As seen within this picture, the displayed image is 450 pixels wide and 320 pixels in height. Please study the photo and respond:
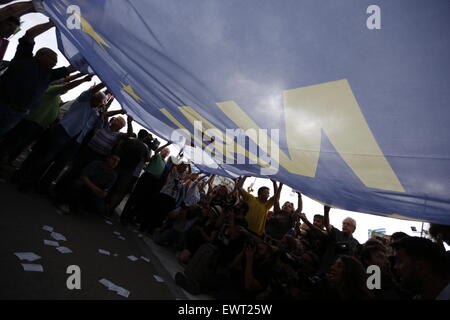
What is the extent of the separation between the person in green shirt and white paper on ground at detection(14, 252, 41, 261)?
231 cm

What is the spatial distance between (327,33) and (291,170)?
1.50 meters

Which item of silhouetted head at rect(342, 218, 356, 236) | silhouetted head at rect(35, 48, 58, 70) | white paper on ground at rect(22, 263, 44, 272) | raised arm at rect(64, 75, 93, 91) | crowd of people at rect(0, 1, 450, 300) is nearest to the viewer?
white paper on ground at rect(22, 263, 44, 272)

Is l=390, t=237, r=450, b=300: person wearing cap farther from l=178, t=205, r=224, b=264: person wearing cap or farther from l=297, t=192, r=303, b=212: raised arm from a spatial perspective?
l=178, t=205, r=224, b=264: person wearing cap

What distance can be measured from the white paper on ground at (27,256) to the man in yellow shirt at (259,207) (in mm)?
3316

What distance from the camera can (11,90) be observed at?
273 cm

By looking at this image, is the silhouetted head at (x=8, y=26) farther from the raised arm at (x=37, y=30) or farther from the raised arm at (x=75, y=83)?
the raised arm at (x=75, y=83)

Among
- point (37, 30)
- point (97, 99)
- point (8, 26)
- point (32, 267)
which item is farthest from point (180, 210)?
point (8, 26)

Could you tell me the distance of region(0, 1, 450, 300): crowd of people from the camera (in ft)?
7.69

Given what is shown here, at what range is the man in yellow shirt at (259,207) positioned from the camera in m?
4.45

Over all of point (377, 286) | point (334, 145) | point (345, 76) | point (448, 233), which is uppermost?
point (345, 76)

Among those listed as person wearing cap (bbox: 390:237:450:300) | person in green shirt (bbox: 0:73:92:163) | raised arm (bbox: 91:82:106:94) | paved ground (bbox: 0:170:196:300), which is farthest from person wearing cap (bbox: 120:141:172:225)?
person wearing cap (bbox: 390:237:450:300)

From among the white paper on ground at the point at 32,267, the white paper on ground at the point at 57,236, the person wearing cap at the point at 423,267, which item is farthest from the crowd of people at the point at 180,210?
the white paper on ground at the point at 32,267
